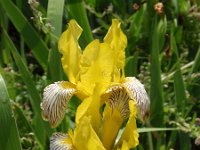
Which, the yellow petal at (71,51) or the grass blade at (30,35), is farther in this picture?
the grass blade at (30,35)

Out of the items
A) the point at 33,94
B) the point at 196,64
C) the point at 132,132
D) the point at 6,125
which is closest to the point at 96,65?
the point at 132,132

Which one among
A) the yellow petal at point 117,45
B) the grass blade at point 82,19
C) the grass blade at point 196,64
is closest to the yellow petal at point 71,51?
the yellow petal at point 117,45

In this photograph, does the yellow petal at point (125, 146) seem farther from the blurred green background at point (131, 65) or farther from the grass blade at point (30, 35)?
the grass blade at point (30, 35)

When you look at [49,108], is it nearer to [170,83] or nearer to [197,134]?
[197,134]

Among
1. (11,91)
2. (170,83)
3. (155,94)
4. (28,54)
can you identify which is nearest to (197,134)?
(155,94)

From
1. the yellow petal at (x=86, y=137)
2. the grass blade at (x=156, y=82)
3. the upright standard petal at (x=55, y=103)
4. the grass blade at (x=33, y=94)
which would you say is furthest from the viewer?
the grass blade at (x=156, y=82)

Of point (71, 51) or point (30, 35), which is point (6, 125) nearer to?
point (71, 51)

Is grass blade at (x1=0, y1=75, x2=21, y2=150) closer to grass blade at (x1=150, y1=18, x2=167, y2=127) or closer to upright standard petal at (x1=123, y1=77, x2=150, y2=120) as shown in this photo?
upright standard petal at (x1=123, y1=77, x2=150, y2=120)
